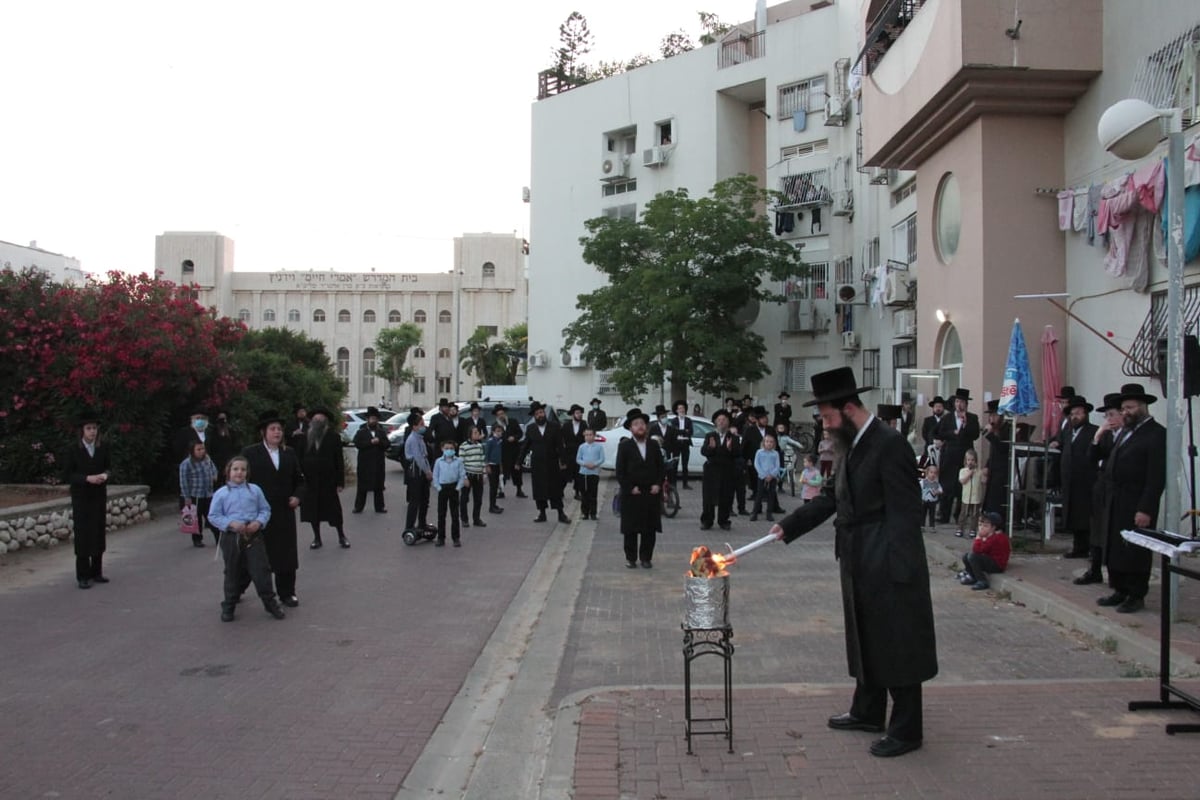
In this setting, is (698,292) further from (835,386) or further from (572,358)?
(835,386)

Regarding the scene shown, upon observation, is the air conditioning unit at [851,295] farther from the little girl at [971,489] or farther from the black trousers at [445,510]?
the black trousers at [445,510]

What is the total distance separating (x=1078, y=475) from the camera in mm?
10297

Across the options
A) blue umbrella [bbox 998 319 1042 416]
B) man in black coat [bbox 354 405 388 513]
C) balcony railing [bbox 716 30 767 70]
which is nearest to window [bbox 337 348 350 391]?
balcony railing [bbox 716 30 767 70]

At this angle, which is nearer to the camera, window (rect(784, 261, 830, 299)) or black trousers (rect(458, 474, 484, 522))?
black trousers (rect(458, 474, 484, 522))

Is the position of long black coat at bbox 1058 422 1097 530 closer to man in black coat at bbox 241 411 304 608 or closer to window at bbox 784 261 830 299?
A: man in black coat at bbox 241 411 304 608

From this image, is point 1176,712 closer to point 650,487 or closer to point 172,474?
point 650,487

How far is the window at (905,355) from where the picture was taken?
76.5 feet

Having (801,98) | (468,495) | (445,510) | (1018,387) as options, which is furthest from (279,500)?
(801,98)

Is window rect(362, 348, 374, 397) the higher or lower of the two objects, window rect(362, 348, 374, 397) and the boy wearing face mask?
the higher

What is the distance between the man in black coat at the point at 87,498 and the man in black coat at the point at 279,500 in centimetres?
207

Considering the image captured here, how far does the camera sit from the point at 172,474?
17.8m

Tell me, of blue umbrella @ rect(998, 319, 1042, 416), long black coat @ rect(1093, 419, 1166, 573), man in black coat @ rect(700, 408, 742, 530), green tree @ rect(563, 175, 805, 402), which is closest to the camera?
long black coat @ rect(1093, 419, 1166, 573)

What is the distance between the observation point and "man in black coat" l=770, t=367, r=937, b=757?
15.9 feet

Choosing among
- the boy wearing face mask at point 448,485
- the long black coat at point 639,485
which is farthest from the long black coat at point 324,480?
the long black coat at point 639,485
